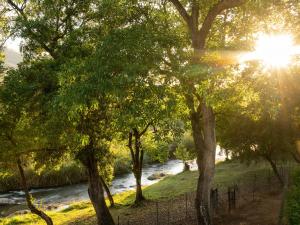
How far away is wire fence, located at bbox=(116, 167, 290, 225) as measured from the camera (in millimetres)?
26234

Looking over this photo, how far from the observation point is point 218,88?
18734 mm

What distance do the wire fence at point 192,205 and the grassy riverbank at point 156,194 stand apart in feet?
7.19

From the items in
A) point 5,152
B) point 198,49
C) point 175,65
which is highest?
point 198,49

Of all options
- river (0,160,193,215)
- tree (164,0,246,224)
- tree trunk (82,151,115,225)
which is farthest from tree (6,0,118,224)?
river (0,160,193,215)

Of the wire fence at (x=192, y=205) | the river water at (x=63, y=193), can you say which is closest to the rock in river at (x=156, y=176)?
the river water at (x=63, y=193)

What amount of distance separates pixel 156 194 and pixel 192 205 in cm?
1094

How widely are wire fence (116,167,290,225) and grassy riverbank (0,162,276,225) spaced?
7.19ft

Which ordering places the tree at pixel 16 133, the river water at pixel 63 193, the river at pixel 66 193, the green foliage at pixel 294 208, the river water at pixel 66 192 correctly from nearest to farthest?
the green foliage at pixel 294 208 < the tree at pixel 16 133 < the river water at pixel 63 193 < the river at pixel 66 193 < the river water at pixel 66 192

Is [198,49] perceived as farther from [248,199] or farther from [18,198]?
[18,198]

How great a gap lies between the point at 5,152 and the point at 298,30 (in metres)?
19.7

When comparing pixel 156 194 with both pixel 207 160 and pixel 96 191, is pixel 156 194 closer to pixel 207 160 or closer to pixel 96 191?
pixel 96 191

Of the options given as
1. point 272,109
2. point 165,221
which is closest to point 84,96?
point 272,109

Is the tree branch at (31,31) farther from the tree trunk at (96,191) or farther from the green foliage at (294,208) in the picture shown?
the green foliage at (294,208)

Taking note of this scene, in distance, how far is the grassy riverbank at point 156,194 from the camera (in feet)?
113
